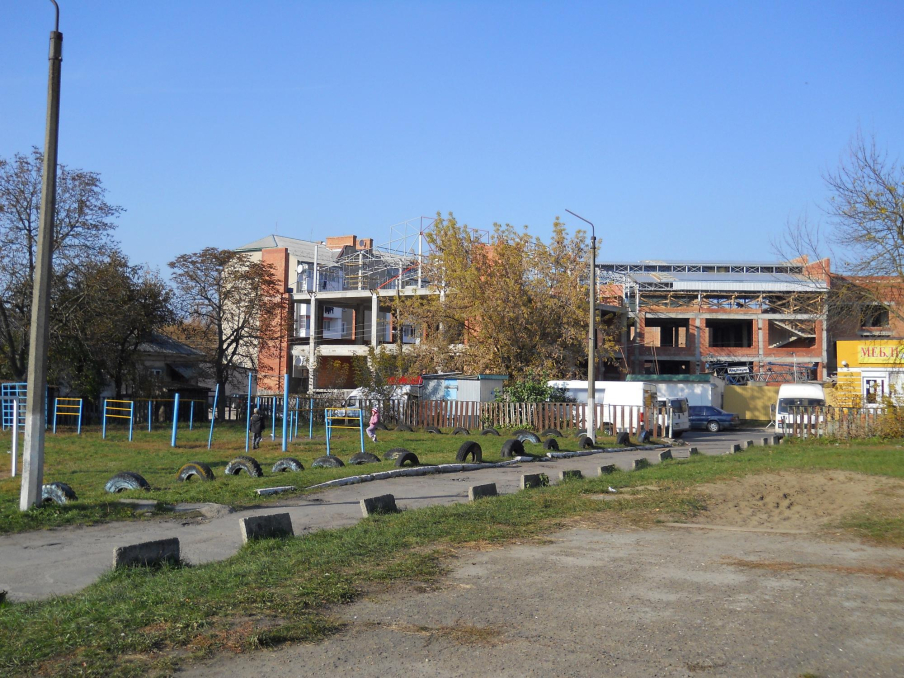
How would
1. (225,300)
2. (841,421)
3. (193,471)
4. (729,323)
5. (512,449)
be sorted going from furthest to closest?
(729,323) < (225,300) < (841,421) < (512,449) < (193,471)

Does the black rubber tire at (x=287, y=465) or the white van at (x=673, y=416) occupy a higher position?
the white van at (x=673, y=416)

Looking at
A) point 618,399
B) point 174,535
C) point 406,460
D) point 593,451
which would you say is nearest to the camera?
point 174,535

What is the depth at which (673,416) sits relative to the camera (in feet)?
120

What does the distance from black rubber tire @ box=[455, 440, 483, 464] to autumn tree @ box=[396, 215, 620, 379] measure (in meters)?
19.1

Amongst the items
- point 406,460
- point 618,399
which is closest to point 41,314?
point 406,460

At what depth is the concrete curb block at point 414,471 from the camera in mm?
14923

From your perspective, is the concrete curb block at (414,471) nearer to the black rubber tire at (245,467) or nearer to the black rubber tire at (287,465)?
the black rubber tire at (245,467)

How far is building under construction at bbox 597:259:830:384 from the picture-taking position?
200 ft

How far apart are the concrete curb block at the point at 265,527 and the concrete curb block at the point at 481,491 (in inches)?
155

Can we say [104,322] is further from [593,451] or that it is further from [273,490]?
[273,490]

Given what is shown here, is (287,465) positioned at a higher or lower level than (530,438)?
lower

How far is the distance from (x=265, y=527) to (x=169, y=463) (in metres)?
11.7

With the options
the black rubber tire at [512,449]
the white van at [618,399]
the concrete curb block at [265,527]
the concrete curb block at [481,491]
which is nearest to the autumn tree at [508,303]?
the white van at [618,399]

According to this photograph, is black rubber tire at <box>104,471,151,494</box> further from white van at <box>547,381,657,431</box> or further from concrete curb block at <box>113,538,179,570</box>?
white van at <box>547,381,657,431</box>
